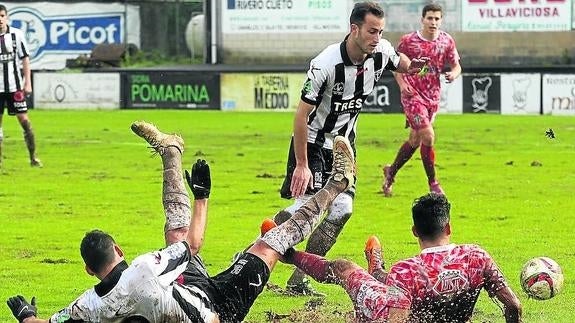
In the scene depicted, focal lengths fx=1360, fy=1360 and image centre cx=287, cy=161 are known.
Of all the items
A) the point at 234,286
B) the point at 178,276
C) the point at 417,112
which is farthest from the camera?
the point at 417,112

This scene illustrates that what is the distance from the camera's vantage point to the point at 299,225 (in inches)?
345

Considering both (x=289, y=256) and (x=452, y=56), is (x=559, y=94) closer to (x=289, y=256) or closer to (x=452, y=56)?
(x=452, y=56)

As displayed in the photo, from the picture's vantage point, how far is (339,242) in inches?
491

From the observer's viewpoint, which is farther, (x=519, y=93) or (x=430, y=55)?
(x=519, y=93)

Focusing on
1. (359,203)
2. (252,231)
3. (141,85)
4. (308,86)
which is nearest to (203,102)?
(141,85)

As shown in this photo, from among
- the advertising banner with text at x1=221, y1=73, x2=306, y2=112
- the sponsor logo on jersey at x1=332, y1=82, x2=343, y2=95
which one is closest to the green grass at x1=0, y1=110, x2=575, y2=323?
the sponsor logo on jersey at x1=332, y1=82, x2=343, y2=95

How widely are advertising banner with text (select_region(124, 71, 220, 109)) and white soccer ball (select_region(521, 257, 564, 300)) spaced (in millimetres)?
27722

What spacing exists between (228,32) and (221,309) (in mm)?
38234

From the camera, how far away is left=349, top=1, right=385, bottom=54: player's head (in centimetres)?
953

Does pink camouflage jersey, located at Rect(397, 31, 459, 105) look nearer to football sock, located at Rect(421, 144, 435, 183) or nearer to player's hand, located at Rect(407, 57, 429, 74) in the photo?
football sock, located at Rect(421, 144, 435, 183)

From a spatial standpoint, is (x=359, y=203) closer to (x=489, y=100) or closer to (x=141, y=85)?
(x=489, y=100)

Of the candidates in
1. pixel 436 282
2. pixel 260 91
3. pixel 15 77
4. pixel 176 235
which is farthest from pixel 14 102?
pixel 260 91

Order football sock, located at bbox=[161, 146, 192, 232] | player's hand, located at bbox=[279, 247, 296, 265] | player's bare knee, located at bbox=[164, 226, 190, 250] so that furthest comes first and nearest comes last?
1. football sock, located at bbox=[161, 146, 192, 232]
2. player's bare knee, located at bbox=[164, 226, 190, 250]
3. player's hand, located at bbox=[279, 247, 296, 265]

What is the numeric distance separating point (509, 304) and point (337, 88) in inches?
103
